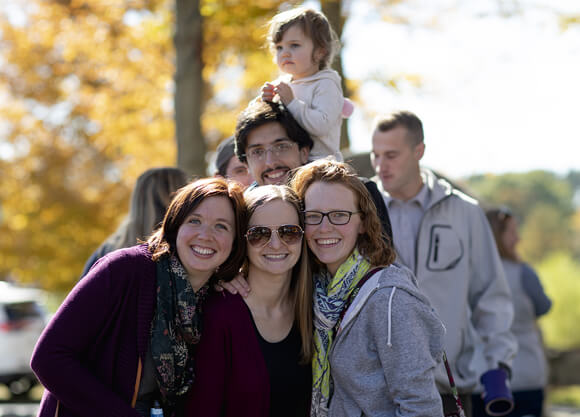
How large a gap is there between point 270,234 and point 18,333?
1110 centimetres

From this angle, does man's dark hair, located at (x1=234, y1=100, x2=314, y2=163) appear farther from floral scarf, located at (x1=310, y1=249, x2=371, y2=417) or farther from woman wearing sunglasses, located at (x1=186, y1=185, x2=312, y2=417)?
floral scarf, located at (x1=310, y1=249, x2=371, y2=417)

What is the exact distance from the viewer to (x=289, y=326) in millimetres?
3131

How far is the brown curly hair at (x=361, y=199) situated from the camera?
3.08 m

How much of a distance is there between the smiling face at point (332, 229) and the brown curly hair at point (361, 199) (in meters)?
0.03

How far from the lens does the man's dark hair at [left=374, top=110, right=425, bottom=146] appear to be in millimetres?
4531

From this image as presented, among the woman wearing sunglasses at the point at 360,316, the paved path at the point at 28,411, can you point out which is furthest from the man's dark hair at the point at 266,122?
the paved path at the point at 28,411

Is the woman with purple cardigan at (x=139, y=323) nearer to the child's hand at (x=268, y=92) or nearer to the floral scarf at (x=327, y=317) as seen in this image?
the floral scarf at (x=327, y=317)

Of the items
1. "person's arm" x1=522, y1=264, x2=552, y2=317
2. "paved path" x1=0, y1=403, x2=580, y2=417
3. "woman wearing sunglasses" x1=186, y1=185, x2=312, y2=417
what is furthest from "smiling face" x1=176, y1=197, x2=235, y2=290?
"paved path" x1=0, y1=403, x2=580, y2=417

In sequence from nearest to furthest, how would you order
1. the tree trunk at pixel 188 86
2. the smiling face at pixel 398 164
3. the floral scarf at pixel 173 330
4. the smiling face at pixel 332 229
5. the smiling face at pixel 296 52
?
the floral scarf at pixel 173 330
the smiling face at pixel 332 229
the smiling face at pixel 296 52
the smiling face at pixel 398 164
the tree trunk at pixel 188 86

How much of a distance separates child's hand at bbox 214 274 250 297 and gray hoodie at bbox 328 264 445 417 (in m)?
0.47

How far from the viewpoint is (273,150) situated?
11.9 ft

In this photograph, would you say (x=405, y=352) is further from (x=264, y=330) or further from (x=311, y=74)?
(x=311, y=74)

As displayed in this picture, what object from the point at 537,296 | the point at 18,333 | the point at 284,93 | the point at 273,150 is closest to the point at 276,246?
the point at 273,150

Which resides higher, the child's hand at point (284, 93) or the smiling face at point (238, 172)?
the child's hand at point (284, 93)
